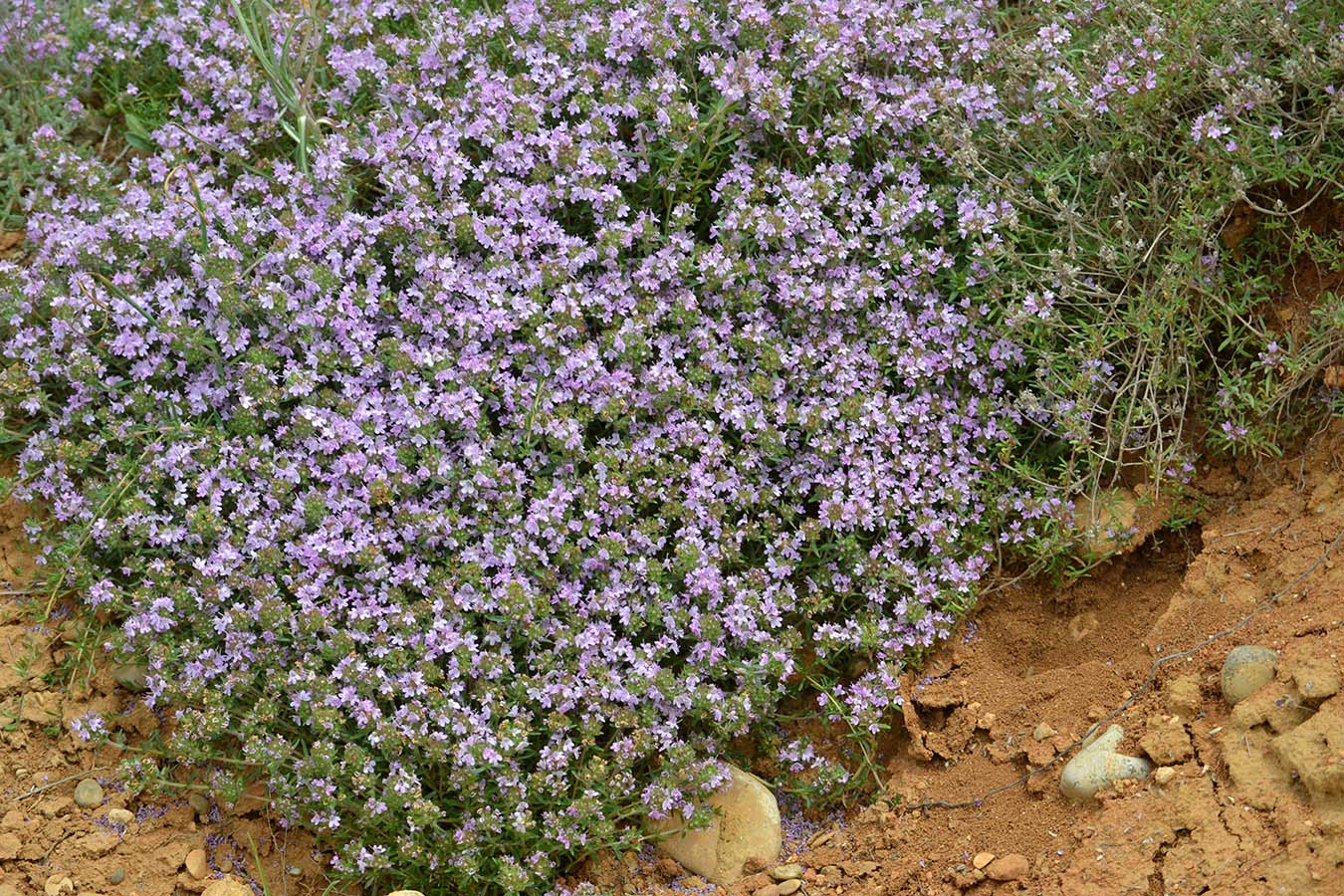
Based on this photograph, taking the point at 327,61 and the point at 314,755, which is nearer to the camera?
the point at 314,755

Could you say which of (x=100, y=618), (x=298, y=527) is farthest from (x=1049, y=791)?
(x=100, y=618)

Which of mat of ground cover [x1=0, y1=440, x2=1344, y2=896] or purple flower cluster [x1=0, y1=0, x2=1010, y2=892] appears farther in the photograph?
purple flower cluster [x1=0, y1=0, x2=1010, y2=892]

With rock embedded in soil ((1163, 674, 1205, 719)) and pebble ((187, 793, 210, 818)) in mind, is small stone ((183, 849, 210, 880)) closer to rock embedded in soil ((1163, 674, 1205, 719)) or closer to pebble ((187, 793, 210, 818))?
pebble ((187, 793, 210, 818))

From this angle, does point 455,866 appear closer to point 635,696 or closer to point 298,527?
point 635,696

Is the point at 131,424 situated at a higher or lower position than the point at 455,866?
higher

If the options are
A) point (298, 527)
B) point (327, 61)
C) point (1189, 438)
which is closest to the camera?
point (298, 527)

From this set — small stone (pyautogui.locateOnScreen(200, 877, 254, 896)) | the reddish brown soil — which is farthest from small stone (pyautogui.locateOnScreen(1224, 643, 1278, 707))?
the reddish brown soil

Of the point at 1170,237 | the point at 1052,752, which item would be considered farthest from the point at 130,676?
the point at 1170,237
